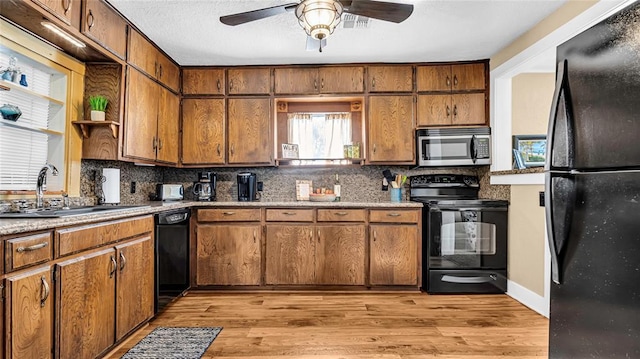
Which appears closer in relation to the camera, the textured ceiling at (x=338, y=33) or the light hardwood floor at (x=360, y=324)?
the light hardwood floor at (x=360, y=324)

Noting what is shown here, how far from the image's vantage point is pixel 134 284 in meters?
2.53

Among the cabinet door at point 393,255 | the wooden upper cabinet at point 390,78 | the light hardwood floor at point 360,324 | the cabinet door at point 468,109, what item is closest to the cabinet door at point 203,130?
the light hardwood floor at point 360,324

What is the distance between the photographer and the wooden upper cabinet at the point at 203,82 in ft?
13.0

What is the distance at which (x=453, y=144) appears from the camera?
3822 mm

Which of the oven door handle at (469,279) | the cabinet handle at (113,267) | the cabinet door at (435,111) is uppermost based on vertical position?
the cabinet door at (435,111)

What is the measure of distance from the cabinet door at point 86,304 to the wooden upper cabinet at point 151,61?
170 centimetres

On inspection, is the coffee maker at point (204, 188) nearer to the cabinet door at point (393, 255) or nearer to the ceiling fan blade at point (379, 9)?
the cabinet door at point (393, 255)

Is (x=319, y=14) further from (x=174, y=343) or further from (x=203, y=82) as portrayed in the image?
(x=203, y=82)

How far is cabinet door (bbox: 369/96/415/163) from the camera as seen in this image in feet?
12.8

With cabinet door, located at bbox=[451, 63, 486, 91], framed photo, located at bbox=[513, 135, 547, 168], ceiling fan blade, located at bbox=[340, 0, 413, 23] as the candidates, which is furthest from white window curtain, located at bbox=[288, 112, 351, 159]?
ceiling fan blade, located at bbox=[340, 0, 413, 23]

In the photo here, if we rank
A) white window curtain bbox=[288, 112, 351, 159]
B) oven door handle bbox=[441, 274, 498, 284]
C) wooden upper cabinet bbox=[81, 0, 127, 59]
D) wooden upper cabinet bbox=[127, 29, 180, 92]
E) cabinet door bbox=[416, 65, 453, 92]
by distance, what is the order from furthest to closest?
white window curtain bbox=[288, 112, 351, 159], cabinet door bbox=[416, 65, 453, 92], oven door handle bbox=[441, 274, 498, 284], wooden upper cabinet bbox=[127, 29, 180, 92], wooden upper cabinet bbox=[81, 0, 127, 59]

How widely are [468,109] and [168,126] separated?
10.3ft

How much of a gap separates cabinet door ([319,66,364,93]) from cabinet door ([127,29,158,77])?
1.68 meters

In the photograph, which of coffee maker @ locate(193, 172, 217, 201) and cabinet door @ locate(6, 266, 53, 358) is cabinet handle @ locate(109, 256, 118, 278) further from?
coffee maker @ locate(193, 172, 217, 201)
